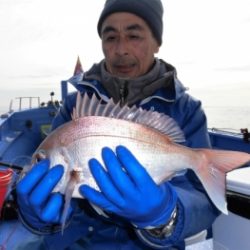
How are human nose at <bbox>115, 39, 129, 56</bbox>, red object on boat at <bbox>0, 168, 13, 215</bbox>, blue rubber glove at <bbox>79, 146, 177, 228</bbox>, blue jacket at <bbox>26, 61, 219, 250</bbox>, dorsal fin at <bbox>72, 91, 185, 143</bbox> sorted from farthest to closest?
1. red object on boat at <bbox>0, 168, 13, 215</bbox>
2. human nose at <bbox>115, 39, 129, 56</bbox>
3. blue jacket at <bbox>26, 61, 219, 250</bbox>
4. dorsal fin at <bbox>72, 91, 185, 143</bbox>
5. blue rubber glove at <bbox>79, 146, 177, 228</bbox>

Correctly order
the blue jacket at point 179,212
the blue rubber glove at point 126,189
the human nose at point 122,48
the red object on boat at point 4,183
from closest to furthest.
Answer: the blue rubber glove at point 126,189 < the blue jacket at point 179,212 < the human nose at point 122,48 < the red object on boat at point 4,183

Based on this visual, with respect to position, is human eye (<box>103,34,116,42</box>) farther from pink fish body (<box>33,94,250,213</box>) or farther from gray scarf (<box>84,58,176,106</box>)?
pink fish body (<box>33,94,250,213</box>)

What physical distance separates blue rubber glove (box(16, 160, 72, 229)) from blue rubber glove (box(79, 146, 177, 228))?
16 centimetres

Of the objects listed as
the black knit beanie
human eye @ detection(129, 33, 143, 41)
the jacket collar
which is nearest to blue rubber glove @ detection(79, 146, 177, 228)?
the jacket collar

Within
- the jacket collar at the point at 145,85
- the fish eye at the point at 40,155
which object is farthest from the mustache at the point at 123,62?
the fish eye at the point at 40,155

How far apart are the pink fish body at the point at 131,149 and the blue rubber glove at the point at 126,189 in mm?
56

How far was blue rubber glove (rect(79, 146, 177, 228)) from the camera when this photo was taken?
5.21 ft

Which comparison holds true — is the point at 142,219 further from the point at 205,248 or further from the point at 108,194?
the point at 205,248

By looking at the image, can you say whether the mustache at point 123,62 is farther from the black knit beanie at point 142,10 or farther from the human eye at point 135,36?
the black knit beanie at point 142,10

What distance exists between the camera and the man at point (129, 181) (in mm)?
1654

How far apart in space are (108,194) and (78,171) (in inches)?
7.2

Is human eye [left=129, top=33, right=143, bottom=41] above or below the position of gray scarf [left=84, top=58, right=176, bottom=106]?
above

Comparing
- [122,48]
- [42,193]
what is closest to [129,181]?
[42,193]

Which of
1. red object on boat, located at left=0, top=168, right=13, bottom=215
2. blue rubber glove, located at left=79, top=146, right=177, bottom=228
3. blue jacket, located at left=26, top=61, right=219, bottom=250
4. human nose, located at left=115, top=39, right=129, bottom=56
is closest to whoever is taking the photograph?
blue rubber glove, located at left=79, top=146, right=177, bottom=228
